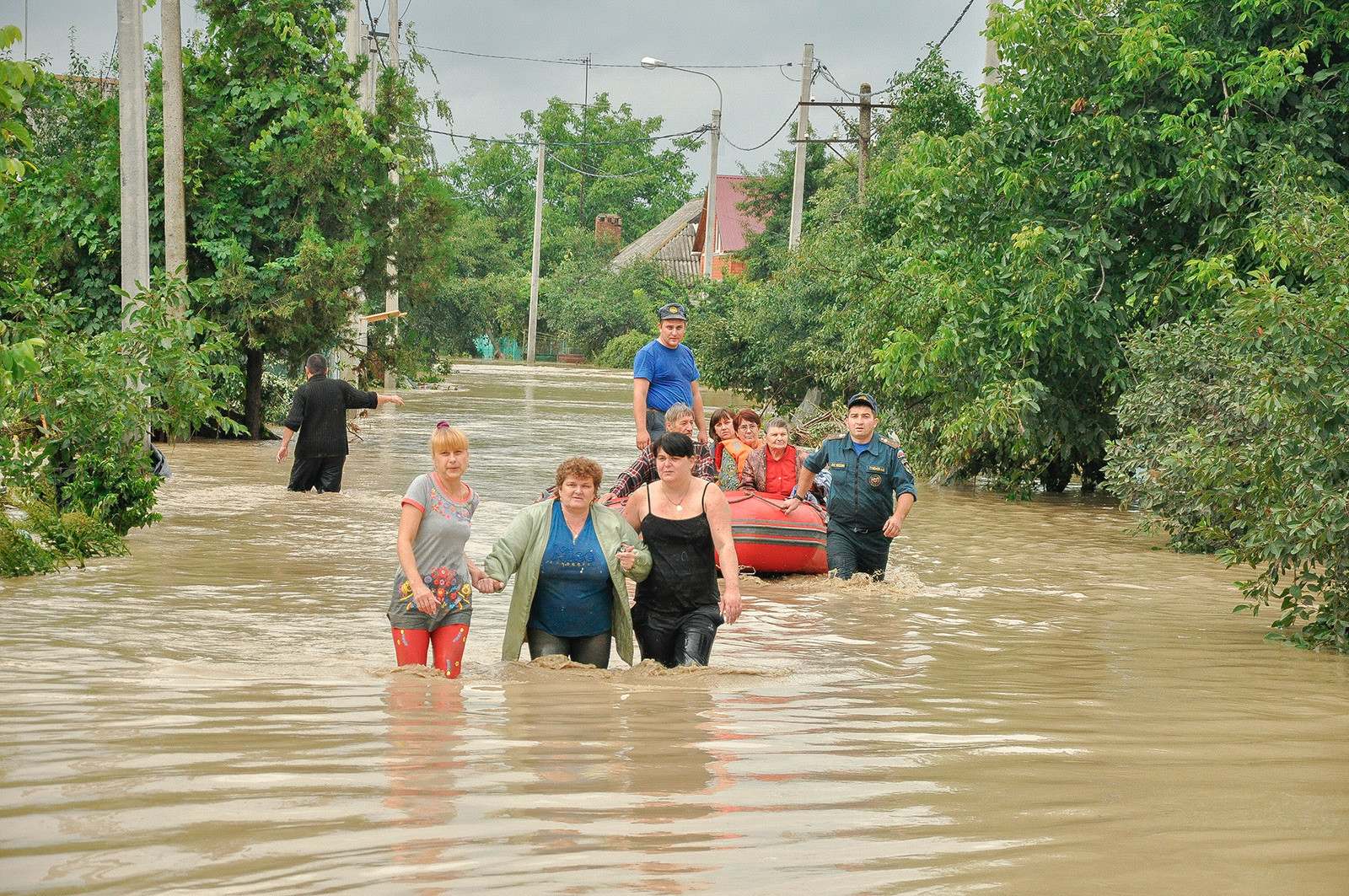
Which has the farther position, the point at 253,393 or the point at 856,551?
the point at 253,393

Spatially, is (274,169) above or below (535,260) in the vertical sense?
below

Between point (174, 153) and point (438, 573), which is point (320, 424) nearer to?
point (174, 153)

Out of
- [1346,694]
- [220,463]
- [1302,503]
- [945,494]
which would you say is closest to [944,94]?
[945,494]

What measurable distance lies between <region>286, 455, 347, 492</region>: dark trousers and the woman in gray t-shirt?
29.6 feet

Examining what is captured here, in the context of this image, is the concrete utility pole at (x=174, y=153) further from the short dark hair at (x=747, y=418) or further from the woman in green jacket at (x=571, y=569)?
the woman in green jacket at (x=571, y=569)

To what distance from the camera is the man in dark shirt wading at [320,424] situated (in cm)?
1520

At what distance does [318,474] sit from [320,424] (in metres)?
0.87

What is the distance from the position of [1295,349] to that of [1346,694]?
2611 mm

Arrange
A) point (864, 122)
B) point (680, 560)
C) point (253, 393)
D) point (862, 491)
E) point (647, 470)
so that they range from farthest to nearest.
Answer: point (864, 122)
point (253, 393)
point (862, 491)
point (647, 470)
point (680, 560)

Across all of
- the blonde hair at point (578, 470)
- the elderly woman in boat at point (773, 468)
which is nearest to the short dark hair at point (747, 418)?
the elderly woman in boat at point (773, 468)

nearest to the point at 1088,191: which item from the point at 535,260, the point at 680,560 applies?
the point at 680,560

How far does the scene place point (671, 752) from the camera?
17.6 feet

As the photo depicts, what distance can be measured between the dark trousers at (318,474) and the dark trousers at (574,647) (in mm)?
9254

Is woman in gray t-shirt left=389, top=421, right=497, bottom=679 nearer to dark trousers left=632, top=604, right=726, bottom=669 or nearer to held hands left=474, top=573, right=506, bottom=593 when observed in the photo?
held hands left=474, top=573, right=506, bottom=593
